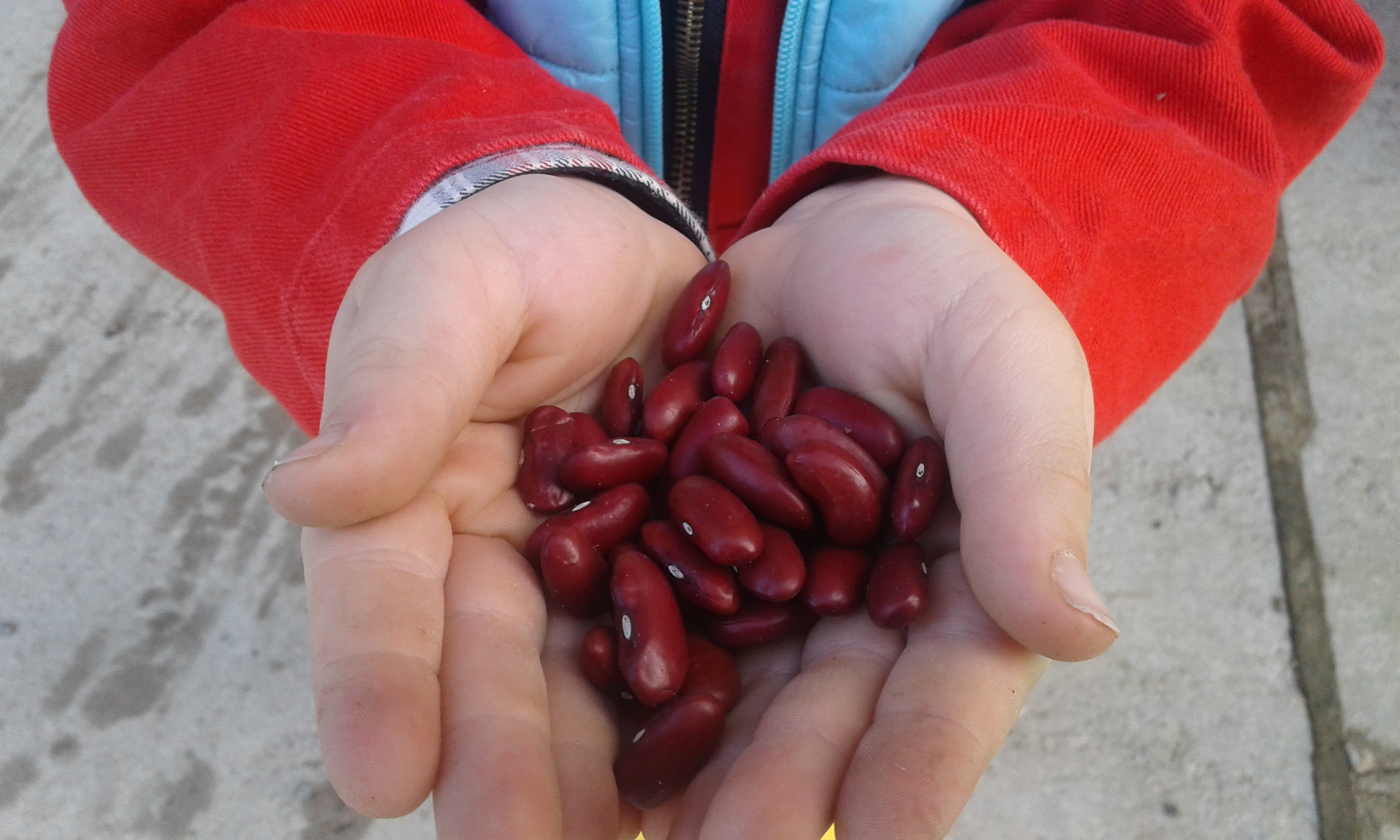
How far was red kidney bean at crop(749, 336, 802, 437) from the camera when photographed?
1.15 metres

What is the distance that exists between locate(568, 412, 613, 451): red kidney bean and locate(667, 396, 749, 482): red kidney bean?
0.28 ft

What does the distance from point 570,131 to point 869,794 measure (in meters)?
0.84

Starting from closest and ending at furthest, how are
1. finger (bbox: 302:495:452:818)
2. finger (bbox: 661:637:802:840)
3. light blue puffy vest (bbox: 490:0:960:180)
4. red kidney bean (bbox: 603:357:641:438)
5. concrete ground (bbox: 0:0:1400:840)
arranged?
finger (bbox: 302:495:452:818) → finger (bbox: 661:637:802:840) → red kidney bean (bbox: 603:357:641:438) → light blue puffy vest (bbox: 490:0:960:180) → concrete ground (bbox: 0:0:1400:840)

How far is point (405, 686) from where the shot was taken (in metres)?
0.77

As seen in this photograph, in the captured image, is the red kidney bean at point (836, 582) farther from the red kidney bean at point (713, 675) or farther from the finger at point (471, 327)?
the finger at point (471, 327)

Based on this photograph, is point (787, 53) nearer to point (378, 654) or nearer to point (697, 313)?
point (697, 313)

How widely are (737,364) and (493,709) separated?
524mm

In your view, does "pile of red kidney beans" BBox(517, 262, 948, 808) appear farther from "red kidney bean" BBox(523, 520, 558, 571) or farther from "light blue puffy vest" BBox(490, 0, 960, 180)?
"light blue puffy vest" BBox(490, 0, 960, 180)

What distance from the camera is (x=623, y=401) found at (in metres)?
1.18

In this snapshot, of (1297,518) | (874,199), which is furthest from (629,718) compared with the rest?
(1297,518)

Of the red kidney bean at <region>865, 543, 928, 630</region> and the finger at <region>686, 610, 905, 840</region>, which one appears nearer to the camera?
the finger at <region>686, 610, 905, 840</region>

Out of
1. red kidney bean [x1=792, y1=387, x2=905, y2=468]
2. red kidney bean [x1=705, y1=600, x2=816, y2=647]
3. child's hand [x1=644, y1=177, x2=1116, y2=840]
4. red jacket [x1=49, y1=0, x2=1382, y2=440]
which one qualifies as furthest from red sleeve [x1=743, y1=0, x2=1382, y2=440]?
red kidney bean [x1=705, y1=600, x2=816, y2=647]

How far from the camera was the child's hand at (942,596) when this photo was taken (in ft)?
2.55

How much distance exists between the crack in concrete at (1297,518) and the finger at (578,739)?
1.25 m
